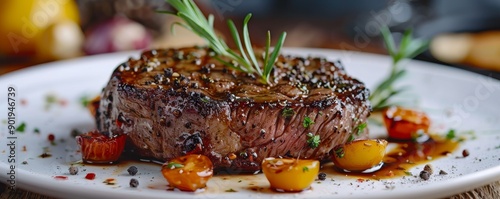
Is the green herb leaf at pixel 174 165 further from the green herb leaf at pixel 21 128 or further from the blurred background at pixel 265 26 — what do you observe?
the blurred background at pixel 265 26

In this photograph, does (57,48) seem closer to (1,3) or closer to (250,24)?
(1,3)

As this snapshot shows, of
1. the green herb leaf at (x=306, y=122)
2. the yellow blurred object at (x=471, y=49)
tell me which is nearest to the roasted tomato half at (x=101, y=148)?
the green herb leaf at (x=306, y=122)

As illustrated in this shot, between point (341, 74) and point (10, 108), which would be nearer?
point (341, 74)

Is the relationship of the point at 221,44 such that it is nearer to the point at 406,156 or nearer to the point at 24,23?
the point at 406,156

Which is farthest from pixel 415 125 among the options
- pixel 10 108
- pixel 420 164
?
pixel 10 108

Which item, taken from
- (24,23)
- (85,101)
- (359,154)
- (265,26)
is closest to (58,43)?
(24,23)

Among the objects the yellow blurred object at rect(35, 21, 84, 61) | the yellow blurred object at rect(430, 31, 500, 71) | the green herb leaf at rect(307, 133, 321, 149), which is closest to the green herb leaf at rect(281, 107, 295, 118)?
the green herb leaf at rect(307, 133, 321, 149)
